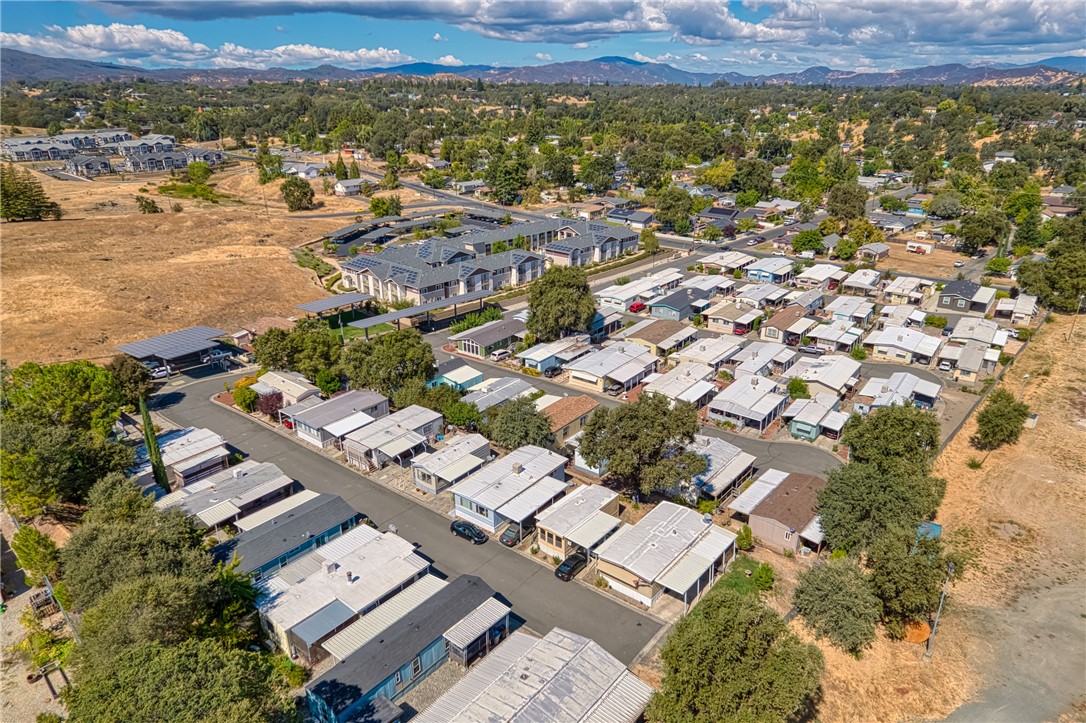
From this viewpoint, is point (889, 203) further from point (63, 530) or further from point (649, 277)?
point (63, 530)

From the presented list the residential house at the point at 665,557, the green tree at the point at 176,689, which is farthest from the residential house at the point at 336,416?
the green tree at the point at 176,689

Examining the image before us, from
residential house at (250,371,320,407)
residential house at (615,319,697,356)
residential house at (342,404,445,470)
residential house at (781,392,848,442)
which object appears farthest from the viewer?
residential house at (615,319,697,356)

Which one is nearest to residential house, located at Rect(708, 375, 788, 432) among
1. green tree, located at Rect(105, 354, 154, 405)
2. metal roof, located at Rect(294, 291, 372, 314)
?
metal roof, located at Rect(294, 291, 372, 314)

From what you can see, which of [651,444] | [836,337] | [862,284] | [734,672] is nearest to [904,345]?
[836,337]

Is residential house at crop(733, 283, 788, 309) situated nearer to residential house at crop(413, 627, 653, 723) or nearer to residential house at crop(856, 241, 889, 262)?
residential house at crop(856, 241, 889, 262)

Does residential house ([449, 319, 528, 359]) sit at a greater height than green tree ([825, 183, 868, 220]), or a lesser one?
lesser

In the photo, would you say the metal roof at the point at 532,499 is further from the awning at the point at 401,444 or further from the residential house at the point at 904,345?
the residential house at the point at 904,345
